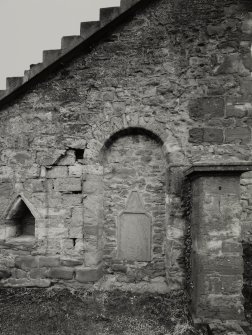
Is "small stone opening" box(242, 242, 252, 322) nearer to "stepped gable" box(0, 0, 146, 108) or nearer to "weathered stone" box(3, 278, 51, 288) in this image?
"weathered stone" box(3, 278, 51, 288)

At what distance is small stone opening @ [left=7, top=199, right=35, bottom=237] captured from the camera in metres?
5.16

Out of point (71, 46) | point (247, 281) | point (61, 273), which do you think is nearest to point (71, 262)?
point (61, 273)

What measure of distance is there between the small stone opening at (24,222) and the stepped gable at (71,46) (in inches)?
82.1

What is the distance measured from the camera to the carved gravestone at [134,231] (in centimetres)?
498

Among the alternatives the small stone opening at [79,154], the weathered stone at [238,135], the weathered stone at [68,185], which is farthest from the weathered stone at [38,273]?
the weathered stone at [238,135]

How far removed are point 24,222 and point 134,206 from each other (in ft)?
7.15

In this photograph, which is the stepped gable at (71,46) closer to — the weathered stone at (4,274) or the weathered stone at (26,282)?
the weathered stone at (4,274)

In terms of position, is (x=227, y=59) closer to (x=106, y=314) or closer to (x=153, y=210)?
(x=153, y=210)

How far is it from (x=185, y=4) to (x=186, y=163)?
9.23 ft

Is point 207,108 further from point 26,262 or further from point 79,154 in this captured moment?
point 26,262

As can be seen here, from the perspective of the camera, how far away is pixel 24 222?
209 inches

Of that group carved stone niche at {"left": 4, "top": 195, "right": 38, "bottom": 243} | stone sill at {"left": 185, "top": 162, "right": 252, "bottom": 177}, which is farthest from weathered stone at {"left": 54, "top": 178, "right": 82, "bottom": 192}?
stone sill at {"left": 185, "top": 162, "right": 252, "bottom": 177}

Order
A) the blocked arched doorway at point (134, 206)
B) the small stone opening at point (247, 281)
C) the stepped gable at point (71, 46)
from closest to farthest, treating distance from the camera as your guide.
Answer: the small stone opening at point (247, 281) → the stepped gable at point (71, 46) → the blocked arched doorway at point (134, 206)

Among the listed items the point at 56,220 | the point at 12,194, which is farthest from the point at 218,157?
the point at 12,194
